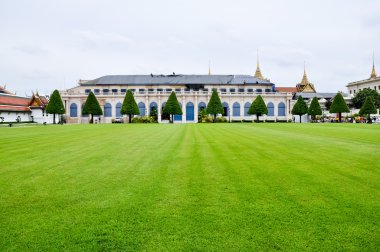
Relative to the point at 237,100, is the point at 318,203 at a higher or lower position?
lower

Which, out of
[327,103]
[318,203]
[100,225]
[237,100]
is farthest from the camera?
[327,103]

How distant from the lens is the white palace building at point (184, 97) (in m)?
86.5

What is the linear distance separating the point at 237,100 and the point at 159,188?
271 feet

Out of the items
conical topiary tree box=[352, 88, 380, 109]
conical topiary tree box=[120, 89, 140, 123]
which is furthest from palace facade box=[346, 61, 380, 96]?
conical topiary tree box=[120, 89, 140, 123]

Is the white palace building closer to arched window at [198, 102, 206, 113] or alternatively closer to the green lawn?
arched window at [198, 102, 206, 113]

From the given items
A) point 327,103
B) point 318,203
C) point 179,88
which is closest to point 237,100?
point 179,88

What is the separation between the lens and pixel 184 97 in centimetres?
8644

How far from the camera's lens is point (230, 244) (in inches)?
167

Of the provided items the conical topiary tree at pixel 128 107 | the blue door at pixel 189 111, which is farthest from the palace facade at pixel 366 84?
the conical topiary tree at pixel 128 107

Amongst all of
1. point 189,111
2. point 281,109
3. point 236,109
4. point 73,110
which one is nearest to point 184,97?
point 189,111

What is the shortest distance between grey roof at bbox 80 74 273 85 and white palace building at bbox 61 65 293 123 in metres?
0.28

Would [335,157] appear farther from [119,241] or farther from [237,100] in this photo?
[237,100]

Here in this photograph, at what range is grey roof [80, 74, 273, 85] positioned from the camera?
302ft

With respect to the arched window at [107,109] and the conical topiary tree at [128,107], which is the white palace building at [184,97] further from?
the conical topiary tree at [128,107]
